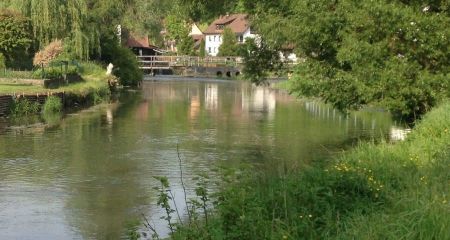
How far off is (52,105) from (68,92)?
10.3ft

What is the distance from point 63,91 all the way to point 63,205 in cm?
2082

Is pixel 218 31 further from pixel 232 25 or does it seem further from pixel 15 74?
pixel 15 74

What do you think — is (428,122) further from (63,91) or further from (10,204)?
(63,91)

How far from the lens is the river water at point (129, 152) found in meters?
12.7

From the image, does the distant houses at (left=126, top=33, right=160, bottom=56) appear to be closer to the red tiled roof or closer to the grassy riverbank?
the red tiled roof

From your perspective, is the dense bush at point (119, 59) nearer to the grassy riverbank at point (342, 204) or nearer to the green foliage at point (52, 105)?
the green foliage at point (52, 105)

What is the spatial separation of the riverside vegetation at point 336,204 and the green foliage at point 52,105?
21444 millimetres

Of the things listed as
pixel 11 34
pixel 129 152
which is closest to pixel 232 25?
pixel 11 34

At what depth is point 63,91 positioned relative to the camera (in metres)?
33.6

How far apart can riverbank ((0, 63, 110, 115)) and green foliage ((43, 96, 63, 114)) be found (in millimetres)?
289

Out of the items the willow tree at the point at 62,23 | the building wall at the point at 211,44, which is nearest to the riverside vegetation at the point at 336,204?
the willow tree at the point at 62,23

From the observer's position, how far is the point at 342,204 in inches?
345

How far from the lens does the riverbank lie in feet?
97.3

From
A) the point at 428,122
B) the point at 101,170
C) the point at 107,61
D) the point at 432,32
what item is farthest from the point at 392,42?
the point at 107,61
